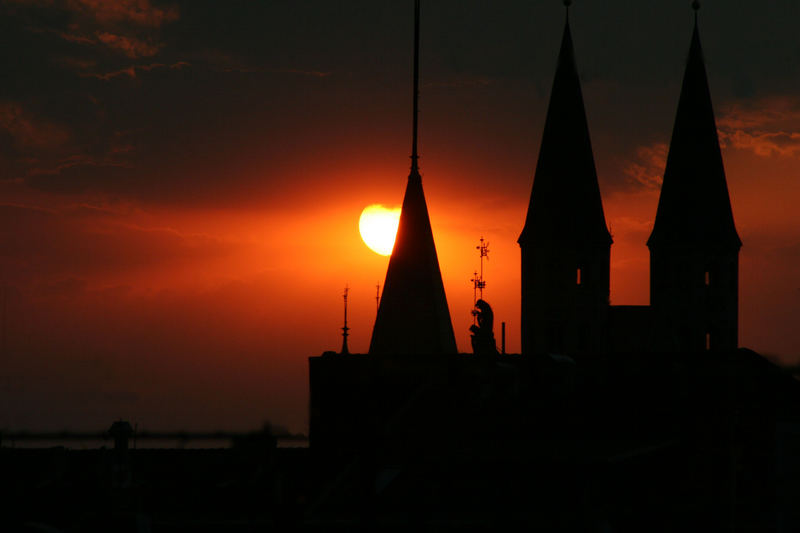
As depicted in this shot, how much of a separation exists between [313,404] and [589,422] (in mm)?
9572

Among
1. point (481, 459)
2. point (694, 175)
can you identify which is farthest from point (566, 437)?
point (694, 175)

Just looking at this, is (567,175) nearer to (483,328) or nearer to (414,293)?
(414,293)

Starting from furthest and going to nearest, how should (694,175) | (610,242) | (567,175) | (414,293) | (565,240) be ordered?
(610,242) < (565,240) < (694,175) < (567,175) < (414,293)

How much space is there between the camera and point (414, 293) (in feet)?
223

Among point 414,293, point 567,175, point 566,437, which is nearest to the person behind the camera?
point 566,437

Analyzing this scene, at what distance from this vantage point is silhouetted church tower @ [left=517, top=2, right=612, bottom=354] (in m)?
78.6

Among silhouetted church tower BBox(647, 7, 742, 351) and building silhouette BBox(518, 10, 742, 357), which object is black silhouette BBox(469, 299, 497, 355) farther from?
silhouetted church tower BBox(647, 7, 742, 351)

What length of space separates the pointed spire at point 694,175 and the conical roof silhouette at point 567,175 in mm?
4069

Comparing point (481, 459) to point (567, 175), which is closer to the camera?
point (481, 459)

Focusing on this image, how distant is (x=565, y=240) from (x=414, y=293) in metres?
15.5

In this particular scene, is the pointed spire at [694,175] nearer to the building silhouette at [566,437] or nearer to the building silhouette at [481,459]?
the building silhouette at [481,459]

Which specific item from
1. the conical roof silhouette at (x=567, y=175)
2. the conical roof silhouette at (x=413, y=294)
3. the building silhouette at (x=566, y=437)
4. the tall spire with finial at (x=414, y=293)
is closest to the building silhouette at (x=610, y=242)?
the conical roof silhouette at (x=567, y=175)

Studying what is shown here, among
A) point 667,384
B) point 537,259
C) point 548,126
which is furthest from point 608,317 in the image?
point 667,384

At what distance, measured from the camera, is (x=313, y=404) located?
137 feet
